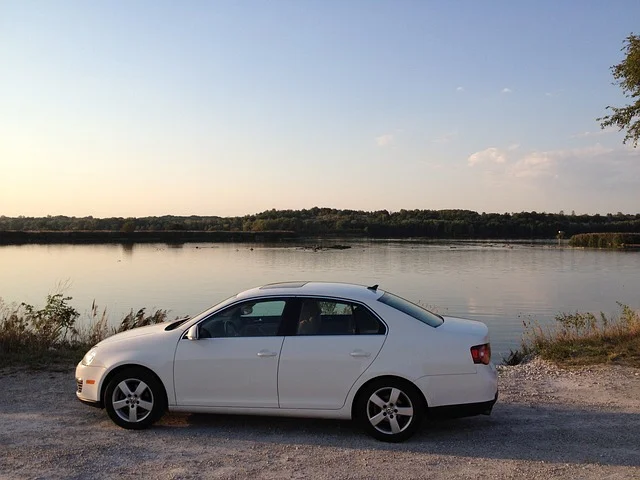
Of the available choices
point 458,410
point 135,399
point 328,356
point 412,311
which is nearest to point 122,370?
point 135,399

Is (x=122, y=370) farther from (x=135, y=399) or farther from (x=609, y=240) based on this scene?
(x=609, y=240)

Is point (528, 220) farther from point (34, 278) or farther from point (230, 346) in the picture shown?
point (230, 346)

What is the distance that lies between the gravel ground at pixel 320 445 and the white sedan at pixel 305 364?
12.4 inches

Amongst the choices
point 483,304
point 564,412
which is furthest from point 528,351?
point 483,304

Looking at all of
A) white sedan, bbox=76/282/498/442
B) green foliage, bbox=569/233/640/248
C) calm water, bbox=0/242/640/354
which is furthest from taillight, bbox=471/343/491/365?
green foliage, bbox=569/233/640/248

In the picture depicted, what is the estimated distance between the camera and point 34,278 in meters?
37.5

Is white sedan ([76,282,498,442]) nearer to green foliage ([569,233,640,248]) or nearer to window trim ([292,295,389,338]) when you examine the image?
window trim ([292,295,389,338])

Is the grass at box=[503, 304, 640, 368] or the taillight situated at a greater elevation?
the taillight

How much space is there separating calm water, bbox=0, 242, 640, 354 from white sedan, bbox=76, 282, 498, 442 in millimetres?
9166

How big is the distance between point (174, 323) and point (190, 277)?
32.4m

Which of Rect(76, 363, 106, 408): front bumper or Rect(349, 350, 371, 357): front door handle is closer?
Rect(349, 350, 371, 357): front door handle

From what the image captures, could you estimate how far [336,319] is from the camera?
677 centimetres

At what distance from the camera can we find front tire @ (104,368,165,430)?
271 inches

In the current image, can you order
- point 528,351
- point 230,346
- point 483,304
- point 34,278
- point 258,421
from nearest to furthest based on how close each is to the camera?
point 230,346 → point 258,421 → point 528,351 → point 483,304 → point 34,278
